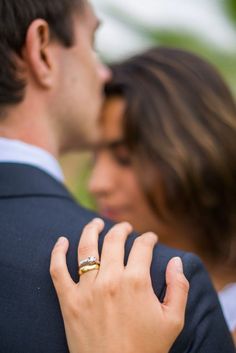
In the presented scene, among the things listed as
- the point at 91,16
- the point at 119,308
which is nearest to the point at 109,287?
the point at 119,308

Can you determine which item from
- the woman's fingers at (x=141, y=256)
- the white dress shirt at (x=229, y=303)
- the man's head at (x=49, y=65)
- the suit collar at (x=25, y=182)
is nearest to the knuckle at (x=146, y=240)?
the woman's fingers at (x=141, y=256)

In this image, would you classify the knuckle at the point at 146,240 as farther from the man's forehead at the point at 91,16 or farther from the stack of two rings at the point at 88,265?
the man's forehead at the point at 91,16

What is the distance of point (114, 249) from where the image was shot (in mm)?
1378

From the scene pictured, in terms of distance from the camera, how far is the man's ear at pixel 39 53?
1604 millimetres

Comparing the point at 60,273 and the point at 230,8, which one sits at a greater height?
the point at 60,273

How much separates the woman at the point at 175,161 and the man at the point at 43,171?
70 centimetres

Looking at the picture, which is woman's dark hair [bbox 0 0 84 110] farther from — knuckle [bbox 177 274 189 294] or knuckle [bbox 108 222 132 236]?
knuckle [bbox 177 274 189 294]

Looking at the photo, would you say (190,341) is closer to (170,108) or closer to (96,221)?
(96,221)

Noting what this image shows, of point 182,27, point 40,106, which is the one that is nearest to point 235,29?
point 182,27

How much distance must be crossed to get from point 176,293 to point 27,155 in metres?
0.54

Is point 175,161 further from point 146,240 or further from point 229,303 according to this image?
point 146,240

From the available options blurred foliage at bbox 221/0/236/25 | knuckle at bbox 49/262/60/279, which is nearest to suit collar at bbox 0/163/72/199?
knuckle at bbox 49/262/60/279

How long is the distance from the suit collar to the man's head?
123mm

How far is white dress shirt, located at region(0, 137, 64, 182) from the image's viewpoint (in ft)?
5.15
